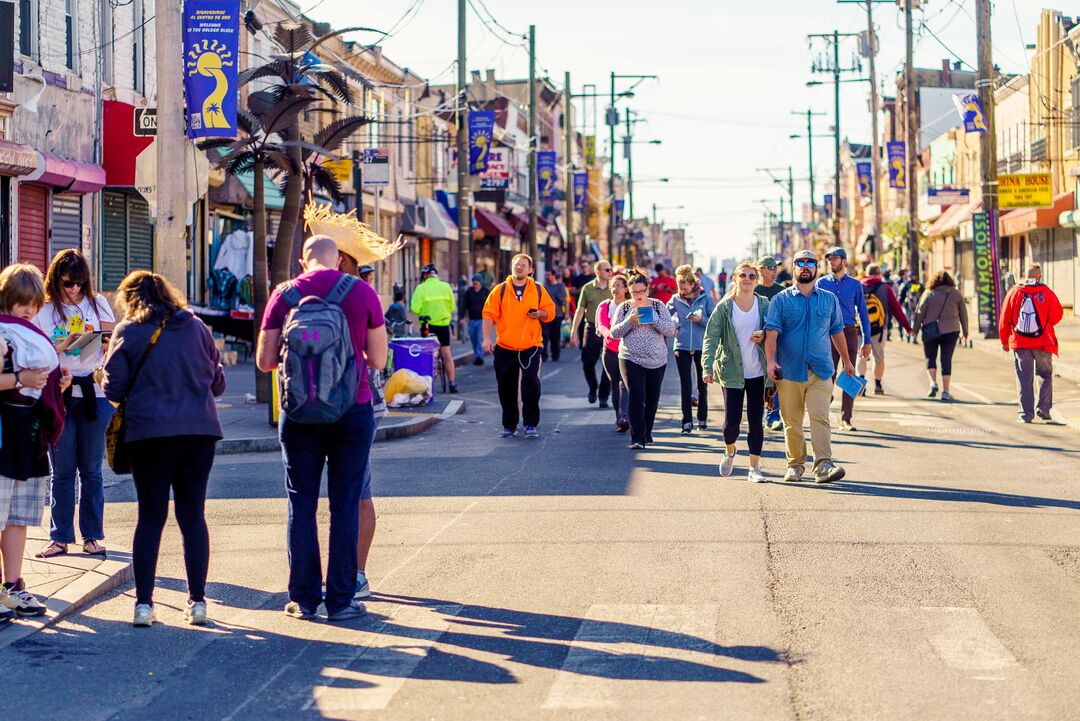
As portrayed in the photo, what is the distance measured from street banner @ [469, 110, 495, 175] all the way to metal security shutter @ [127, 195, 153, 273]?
12.6 meters

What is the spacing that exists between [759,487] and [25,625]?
588 cm

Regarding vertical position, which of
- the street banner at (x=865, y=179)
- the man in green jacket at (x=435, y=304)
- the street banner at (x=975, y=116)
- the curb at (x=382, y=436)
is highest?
the street banner at (x=865, y=179)

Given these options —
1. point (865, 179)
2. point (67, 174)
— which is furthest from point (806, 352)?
point (865, 179)

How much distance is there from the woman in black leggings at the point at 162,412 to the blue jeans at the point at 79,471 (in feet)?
5.51

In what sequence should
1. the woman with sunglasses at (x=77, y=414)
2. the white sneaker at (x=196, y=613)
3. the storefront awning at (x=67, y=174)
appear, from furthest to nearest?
1. the storefront awning at (x=67, y=174)
2. the woman with sunglasses at (x=77, y=414)
3. the white sneaker at (x=196, y=613)

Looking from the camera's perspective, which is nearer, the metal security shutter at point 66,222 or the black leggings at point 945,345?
the black leggings at point 945,345

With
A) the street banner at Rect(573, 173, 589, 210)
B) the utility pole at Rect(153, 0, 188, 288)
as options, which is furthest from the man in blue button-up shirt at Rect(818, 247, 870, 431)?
the street banner at Rect(573, 173, 589, 210)

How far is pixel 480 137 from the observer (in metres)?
40.8

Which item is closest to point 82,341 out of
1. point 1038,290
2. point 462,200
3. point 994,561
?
point 994,561

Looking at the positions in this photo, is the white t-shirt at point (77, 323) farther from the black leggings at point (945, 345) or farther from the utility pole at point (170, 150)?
the black leggings at point (945, 345)

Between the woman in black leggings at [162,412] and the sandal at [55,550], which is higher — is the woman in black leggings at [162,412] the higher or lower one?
the higher one

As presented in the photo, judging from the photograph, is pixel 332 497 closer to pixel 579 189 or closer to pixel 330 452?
pixel 330 452

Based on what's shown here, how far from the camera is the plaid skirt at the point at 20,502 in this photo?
7.19 metres

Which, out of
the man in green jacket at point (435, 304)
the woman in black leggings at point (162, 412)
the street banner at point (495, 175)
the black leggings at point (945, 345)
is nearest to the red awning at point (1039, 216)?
the street banner at point (495, 175)
